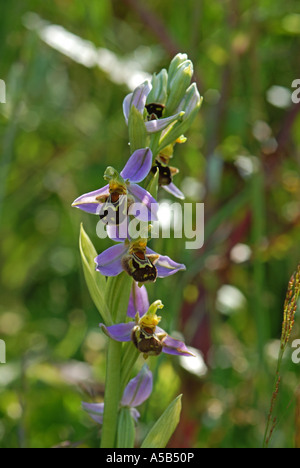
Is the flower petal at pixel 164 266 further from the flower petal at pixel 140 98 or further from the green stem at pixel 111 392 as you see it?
the flower petal at pixel 140 98

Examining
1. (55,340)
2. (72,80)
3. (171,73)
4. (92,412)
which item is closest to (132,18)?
(72,80)

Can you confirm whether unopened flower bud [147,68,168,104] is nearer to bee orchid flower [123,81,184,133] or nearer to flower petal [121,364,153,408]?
bee orchid flower [123,81,184,133]

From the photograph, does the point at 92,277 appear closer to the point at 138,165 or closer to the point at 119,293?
the point at 119,293

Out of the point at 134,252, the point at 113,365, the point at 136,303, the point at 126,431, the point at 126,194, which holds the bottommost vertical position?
the point at 126,431

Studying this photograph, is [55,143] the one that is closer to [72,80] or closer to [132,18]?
[72,80]

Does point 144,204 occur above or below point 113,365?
above

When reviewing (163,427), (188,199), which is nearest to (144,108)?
(163,427)
